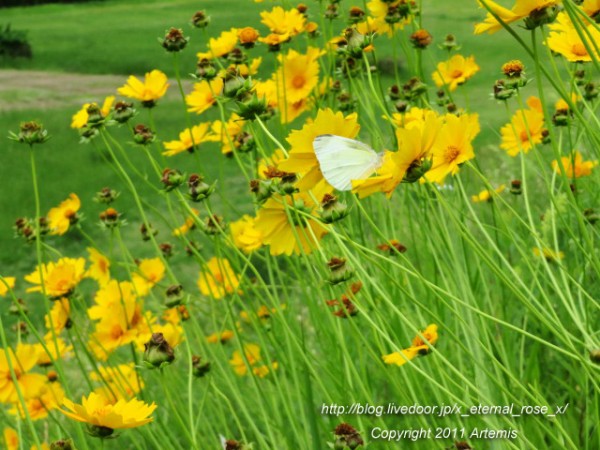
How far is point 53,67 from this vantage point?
19.9 feet

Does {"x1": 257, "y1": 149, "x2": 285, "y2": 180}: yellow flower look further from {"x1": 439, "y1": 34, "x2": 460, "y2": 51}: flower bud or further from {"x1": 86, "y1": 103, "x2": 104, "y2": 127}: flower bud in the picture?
{"x1": 439, "y1": 34, "x2": 460, "y2": 51}: flower bud

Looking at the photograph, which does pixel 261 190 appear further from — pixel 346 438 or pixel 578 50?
pixel 578 50

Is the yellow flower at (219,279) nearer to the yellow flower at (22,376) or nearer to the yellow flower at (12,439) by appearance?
the yellow flower at (22,376)

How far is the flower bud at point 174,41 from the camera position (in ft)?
3.35

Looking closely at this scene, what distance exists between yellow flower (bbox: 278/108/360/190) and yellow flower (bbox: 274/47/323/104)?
1.94ft

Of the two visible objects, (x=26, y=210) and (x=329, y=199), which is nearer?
(x=329, y=199)

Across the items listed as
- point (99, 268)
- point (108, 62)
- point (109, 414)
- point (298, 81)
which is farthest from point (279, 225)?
point (108, 62)

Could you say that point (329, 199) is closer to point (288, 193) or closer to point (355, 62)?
point (288, 193)

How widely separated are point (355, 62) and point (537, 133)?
11.9 inches

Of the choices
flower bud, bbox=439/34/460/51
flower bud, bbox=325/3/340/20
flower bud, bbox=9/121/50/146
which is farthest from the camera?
flower bud, bbox=439/34/460/51

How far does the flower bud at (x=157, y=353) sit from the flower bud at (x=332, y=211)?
0.17 metres

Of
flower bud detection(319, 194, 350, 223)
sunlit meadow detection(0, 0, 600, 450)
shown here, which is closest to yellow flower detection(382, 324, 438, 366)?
sunlit meadow detection(0, 0, 600, 450)

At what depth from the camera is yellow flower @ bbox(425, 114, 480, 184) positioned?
638 millimetres

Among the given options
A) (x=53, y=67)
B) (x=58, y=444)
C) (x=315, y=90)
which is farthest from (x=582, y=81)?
(x=53, y=67)
